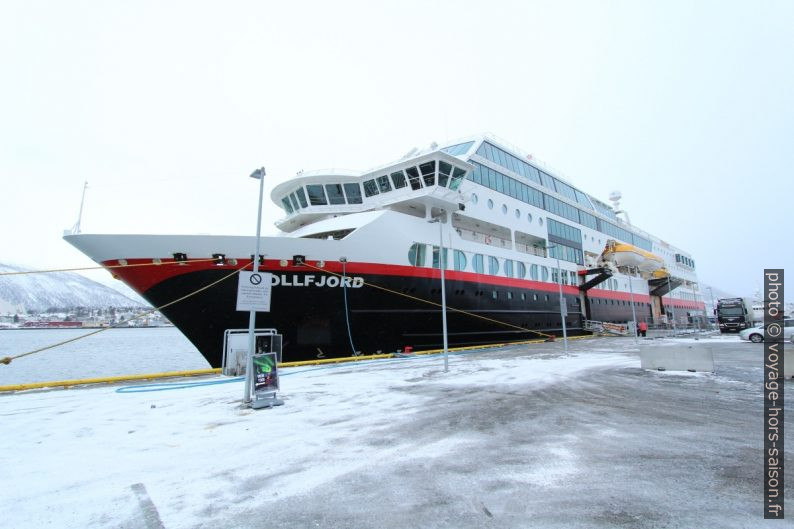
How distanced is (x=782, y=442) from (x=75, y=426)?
9.04m

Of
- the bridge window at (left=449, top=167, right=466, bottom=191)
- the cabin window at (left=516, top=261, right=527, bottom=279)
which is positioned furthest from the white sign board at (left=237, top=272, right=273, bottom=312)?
the cabin window at (left=516, top=261, right=527, bottom=279)

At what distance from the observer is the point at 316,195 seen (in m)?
17.1

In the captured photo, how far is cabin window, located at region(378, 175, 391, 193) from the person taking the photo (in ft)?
56.3

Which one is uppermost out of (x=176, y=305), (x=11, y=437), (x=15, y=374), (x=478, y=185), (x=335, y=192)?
(x=478, y=185)

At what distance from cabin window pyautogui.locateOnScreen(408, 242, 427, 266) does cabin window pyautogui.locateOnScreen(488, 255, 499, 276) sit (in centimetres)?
480

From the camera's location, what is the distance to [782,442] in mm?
4242

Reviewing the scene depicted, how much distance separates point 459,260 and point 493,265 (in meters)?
2.91

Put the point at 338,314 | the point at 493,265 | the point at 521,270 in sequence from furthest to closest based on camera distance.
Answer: the point at 521,270, the point at 493,265, the point at 338,314

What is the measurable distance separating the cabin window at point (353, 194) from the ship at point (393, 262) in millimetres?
50

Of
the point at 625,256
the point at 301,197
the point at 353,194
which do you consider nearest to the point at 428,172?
the point at 353,194

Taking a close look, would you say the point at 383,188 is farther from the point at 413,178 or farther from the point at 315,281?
the point at 315,281

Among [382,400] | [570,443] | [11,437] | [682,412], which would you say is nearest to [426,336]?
[382,400]

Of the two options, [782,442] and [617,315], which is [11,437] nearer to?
[782,442]

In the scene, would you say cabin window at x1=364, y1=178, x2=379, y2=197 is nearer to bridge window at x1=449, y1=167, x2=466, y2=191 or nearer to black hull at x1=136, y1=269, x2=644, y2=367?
bridge window at x1=449, y1=167, x2=466, y2=191
